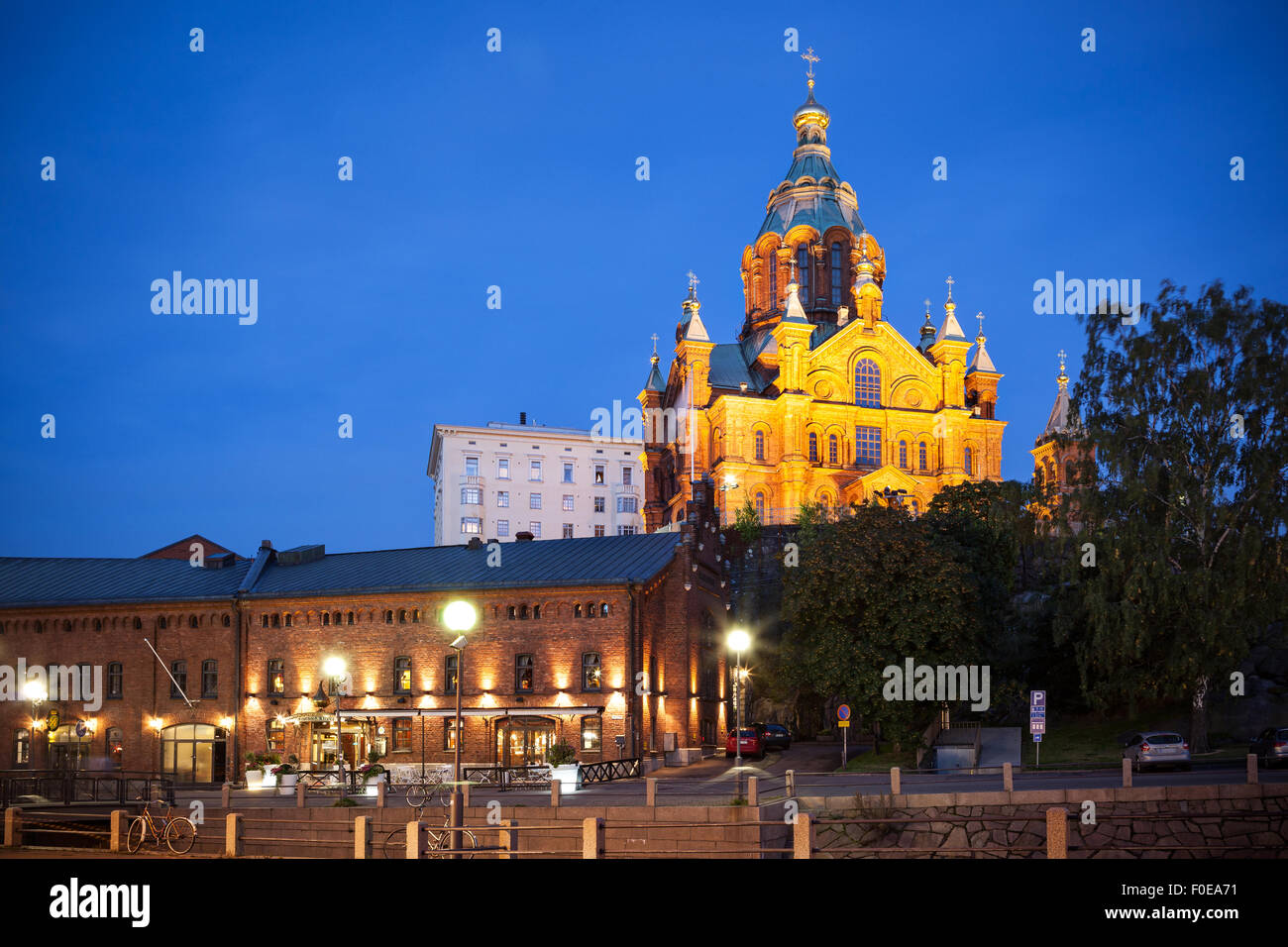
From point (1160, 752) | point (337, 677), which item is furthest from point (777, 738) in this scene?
point (1160, 752)

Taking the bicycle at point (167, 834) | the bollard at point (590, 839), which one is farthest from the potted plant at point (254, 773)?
the bollard at point (590, 839)

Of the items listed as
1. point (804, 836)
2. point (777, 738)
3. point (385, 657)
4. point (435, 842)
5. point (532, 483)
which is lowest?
point (777, 738)

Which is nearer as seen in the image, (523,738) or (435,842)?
(435,842)

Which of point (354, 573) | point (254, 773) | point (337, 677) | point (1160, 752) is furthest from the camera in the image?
point (354, 573)

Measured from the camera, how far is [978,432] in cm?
9788

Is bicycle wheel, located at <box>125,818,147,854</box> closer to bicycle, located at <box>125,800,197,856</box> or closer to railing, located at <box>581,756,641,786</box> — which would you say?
bicycle, located at <box>125,800,197,856</box>

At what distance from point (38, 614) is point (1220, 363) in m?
50.6

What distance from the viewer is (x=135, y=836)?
29.2 metres

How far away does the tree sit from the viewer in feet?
141

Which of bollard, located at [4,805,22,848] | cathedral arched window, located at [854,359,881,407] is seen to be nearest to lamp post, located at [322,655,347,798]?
bollard, located at [4,805,22,848]

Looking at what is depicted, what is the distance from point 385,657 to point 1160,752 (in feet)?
100

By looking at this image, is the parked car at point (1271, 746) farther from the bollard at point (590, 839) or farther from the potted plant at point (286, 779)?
the potted plant at point (286, 779)

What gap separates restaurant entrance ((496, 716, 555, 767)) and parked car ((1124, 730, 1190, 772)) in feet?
73.4

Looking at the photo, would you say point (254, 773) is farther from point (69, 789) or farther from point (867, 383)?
point (867, 383)
